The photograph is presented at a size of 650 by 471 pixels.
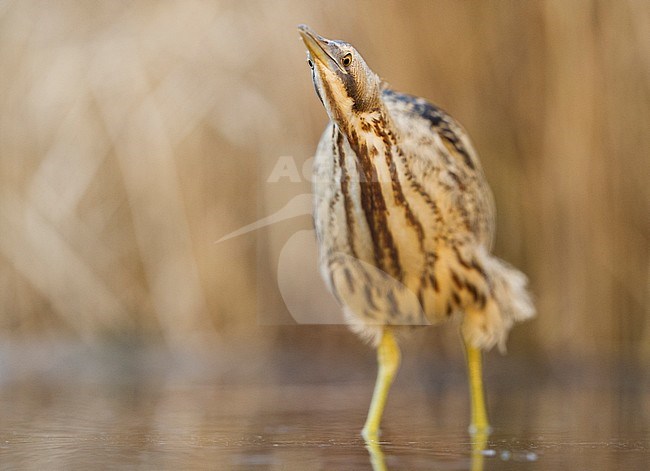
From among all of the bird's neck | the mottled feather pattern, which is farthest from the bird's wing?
the bird's neck

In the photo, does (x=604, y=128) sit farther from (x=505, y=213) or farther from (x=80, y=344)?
(x=80, y=344)

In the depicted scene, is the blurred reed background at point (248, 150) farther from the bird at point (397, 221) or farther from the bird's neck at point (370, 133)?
the bird's neck at point (370, 133)

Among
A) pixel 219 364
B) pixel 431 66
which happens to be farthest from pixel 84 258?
pixel 431 66

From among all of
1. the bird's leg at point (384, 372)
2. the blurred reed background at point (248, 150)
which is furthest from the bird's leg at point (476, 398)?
the blurred reed background at point (248, 150)

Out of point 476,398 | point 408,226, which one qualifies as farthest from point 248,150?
point 408,226

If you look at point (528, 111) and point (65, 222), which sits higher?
point (528, 111)

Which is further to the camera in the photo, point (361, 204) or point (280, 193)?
point (280, 193)
